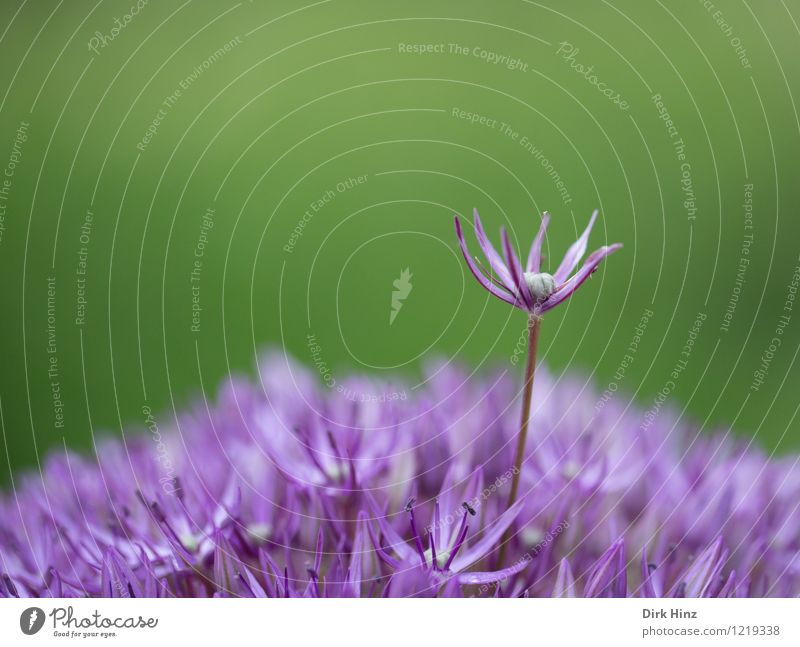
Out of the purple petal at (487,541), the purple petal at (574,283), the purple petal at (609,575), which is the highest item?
the purple petal at (574,283)

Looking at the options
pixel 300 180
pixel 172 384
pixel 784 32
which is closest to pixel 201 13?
pixel 300 180

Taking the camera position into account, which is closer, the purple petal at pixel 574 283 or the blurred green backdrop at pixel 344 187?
the purple petal at pixel 574 283

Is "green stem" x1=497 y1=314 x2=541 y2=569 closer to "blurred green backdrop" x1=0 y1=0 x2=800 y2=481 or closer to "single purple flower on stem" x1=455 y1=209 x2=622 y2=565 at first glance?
"single purple flower on stem" x1=455 y1=209 x2=622 y2=565

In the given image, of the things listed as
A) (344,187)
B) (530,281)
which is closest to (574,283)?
(530,281)

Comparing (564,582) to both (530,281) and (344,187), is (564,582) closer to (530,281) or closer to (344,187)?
(530,281)

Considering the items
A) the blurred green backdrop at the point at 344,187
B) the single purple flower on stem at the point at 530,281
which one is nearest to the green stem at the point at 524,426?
the single purple flower on stem at the point at 530,281
